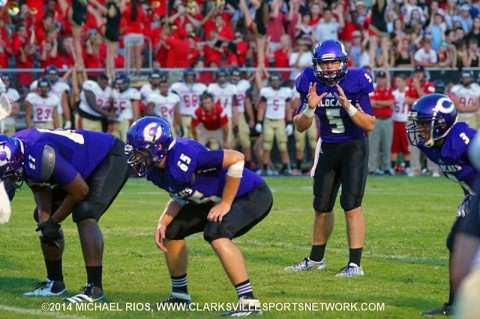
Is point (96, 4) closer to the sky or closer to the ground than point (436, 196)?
closer to the sky

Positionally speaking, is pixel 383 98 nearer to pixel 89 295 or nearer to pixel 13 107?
pixel 13 107

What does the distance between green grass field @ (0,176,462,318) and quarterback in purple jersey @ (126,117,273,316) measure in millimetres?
411

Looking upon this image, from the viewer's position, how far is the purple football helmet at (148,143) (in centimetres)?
606

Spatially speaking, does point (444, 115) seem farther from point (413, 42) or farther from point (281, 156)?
point (413, 42)

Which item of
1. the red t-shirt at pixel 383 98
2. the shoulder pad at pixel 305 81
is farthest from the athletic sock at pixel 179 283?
the red t-shirt at pixel 383 98

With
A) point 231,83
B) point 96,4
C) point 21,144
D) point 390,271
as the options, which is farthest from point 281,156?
point 21,144

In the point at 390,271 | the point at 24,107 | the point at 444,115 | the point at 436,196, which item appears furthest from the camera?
the point at 24,107

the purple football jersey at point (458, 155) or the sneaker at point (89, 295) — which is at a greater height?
the purple football jersey at point (458, 155)

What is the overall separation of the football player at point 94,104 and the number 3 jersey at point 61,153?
936cm

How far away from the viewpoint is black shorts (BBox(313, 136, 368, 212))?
7934mm

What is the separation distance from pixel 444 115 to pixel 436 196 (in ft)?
25.6

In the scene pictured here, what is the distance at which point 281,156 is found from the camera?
17.5 m

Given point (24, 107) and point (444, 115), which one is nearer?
point (444, 115)

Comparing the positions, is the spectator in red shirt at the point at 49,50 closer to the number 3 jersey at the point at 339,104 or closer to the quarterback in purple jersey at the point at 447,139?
the number 3 jersey at the point at 339,104
